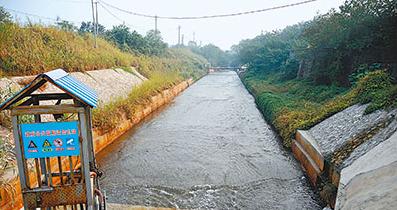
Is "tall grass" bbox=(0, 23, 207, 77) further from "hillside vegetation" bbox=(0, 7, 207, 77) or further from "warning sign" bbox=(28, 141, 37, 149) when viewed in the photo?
"warning sign" bbox=(28, 141, 37, 149)

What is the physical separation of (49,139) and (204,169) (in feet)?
14.9

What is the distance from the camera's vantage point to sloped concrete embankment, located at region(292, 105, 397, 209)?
136 inches

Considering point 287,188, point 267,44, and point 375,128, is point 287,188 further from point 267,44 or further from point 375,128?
point 267,44

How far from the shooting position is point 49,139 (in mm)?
2730

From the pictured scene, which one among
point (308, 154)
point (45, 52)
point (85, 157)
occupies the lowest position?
point (308, 154)

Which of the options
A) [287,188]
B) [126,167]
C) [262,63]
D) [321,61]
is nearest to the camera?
[287,188]

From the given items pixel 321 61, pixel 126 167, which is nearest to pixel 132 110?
pixel 126 167

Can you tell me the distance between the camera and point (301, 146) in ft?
23.3

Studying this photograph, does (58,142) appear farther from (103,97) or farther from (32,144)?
(103,97)

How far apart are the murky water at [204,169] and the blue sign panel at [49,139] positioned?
2722 mm

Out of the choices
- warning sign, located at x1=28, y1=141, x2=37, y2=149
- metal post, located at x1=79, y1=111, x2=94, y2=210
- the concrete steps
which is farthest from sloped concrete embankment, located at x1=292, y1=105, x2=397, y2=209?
warning sign, located at x1=28, y1=141, x2=37, y2=149

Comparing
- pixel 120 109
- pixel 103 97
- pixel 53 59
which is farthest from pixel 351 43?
pixel 53 59

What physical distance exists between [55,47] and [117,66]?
4548 mm

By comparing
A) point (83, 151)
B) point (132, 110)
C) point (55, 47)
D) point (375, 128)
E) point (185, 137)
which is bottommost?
point (185, 137)
